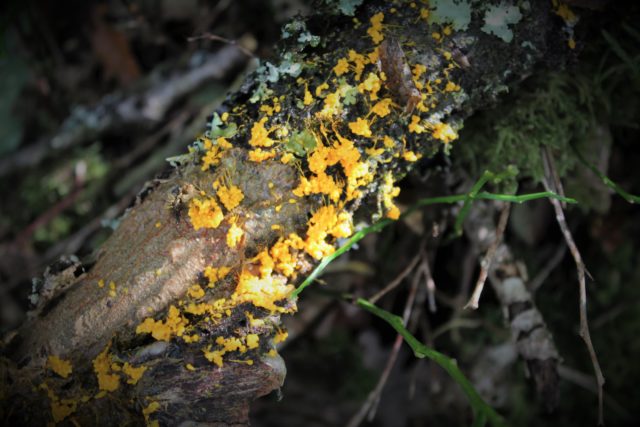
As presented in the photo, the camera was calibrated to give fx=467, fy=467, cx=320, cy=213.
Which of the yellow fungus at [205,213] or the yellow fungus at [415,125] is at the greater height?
the yellow fungus at [205,213]

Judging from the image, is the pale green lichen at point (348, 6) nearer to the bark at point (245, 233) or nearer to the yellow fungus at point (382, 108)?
the bark at point (245, 233)

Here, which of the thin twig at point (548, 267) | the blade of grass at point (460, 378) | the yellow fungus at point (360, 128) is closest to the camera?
the blade of grass at point (460, 378)

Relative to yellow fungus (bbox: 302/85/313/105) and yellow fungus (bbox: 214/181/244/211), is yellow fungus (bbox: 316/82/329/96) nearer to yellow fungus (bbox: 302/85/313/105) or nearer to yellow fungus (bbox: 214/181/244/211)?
yellow fungus (bbox: 302/85/313/105)

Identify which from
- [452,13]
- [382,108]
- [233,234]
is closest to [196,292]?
[233,234]

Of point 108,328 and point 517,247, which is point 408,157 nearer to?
point 108,328

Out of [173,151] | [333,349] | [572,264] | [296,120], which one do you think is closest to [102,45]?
[173,151]

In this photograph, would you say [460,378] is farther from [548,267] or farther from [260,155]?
[548,267]

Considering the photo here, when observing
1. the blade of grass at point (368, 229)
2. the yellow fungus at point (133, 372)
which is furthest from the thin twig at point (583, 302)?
the yellow fungus at point (133, 372)

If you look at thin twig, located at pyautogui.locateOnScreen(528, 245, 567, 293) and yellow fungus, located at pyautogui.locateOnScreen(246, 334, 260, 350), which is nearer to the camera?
yellow fungus, located at pyautogui.locateOnScreen(246, 334, 260, 350)

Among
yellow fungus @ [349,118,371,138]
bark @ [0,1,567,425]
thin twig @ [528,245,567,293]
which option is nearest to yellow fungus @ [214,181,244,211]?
bark @ [0,1,567,425]

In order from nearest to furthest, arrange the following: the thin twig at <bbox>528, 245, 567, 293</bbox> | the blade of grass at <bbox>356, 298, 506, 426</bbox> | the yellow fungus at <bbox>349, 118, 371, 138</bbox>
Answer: the blade of grass at <bbox>356, 298, 506, 426</bbox> → the yellow fungus at <bbox>349, 118, 371, 138</bbox> → the thin twig at <bbox>528, 245, 567, 293</bbox>
